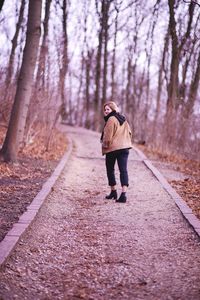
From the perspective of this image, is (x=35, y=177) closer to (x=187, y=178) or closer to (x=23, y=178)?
(x=23, y=178)

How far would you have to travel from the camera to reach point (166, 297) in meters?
4.10

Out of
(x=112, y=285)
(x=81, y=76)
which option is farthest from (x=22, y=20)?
(x=112, y=285)

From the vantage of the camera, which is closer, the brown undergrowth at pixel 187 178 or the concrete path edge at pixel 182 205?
the concrete path edge at pixel 182 205

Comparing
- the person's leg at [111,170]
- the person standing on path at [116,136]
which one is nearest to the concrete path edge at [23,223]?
the person's leg at [111,170]

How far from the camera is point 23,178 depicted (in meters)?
9.77

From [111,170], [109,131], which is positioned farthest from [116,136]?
[111,170]

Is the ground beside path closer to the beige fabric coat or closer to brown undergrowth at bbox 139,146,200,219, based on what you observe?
brown undergrowth at bbox 139,146,200,219

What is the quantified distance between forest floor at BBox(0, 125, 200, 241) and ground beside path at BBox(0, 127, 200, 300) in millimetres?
395

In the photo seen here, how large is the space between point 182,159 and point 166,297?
40.4 feet

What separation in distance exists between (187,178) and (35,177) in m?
3.83

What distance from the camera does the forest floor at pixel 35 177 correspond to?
7.13 meters

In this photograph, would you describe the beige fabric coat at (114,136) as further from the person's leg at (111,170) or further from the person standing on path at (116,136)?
the person's leg at (111,170)

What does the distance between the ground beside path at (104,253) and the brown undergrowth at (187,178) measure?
424mm

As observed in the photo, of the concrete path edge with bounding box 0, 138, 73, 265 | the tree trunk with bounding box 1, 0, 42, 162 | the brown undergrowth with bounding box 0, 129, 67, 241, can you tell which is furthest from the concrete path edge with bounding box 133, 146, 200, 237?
the tree trunk with bounding box 1, 0, 42, 162
